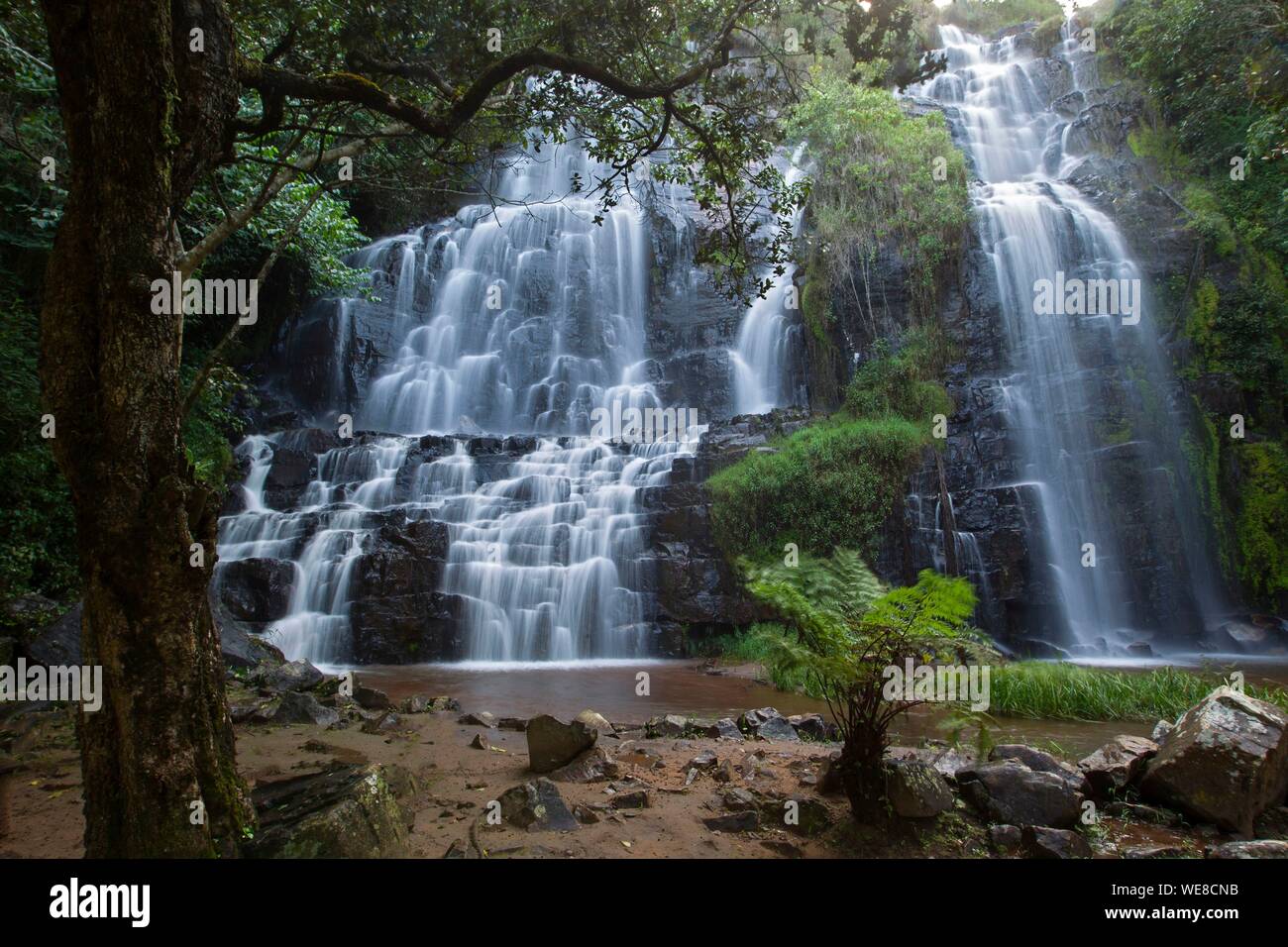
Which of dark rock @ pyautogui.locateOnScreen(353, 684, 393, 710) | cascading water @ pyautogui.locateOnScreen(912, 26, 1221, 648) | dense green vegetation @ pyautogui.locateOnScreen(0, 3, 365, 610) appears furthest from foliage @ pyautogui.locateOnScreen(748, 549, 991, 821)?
cascading water @ pyautogui.locateOnScreen(912, 26, 1221, 648)

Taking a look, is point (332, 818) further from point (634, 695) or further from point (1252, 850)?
point (634, 695)

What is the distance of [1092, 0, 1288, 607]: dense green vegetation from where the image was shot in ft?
47.6

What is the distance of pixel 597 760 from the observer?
184 inches

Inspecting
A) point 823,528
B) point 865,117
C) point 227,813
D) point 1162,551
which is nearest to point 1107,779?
point 227,813

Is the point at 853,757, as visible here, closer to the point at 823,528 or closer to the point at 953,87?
the point at 823,528

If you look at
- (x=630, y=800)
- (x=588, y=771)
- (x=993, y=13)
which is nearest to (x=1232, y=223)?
(x=588, y=771)

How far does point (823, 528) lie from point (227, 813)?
13.1m

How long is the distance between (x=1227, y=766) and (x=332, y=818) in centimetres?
467

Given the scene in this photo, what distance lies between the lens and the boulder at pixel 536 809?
353 cm

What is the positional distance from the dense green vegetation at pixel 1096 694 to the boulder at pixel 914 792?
5.12 meters

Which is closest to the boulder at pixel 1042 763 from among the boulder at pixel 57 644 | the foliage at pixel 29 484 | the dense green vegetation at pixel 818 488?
the boulder at pixel 57 644

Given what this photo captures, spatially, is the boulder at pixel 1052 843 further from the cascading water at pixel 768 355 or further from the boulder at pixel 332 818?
the cascading water at pixel 768 355

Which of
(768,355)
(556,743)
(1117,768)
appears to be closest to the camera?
(1117,768)

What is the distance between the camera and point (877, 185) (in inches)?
764
